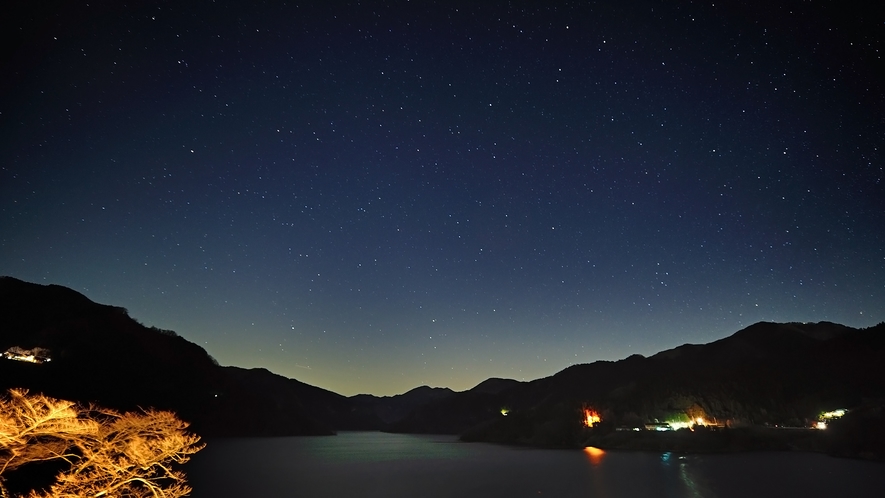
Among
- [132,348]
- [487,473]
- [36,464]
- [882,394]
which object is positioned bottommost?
[487,473]

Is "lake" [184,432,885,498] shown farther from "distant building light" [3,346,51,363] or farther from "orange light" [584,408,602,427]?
"orange light" [584,408,602,427]

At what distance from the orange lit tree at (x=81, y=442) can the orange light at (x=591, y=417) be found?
110 meters

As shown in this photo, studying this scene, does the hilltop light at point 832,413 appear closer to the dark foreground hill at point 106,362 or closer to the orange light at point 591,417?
the orange light at point 591,417

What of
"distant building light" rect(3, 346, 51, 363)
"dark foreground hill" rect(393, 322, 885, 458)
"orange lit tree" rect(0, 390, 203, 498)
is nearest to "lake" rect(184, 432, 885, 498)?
"dark foreground hill" rect(393, 322, 885, 458)

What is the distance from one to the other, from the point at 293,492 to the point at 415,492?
1278 cm

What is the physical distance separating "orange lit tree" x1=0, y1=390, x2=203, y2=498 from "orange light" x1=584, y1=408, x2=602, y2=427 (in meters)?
110

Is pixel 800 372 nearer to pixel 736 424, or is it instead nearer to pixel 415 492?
pixel 736 424

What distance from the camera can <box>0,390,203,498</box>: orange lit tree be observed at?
29.2ft

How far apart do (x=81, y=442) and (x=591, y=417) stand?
11435cm

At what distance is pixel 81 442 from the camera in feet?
34.0

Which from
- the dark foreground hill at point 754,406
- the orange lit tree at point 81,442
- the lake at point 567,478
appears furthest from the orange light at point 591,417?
the orange lit tree at point 81,442

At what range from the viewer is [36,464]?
32.0 metres

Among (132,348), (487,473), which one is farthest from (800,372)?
(132,348)

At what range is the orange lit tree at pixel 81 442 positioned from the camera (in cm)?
890
